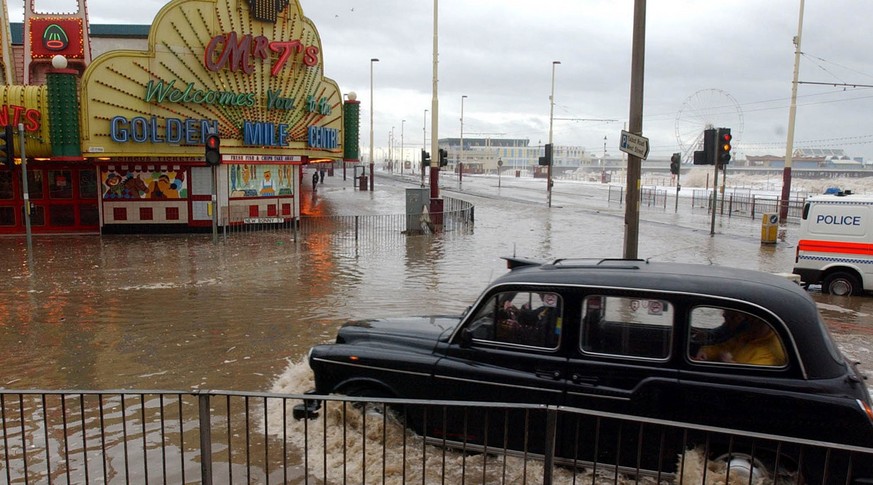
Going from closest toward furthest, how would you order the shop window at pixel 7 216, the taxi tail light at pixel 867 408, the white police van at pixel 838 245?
the taxi tail light at pixel 867 408
the white police van at pixel 838 245
the shop window at pixel 7 216

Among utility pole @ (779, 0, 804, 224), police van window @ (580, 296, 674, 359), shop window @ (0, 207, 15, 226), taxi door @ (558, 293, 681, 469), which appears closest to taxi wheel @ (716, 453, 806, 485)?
taxi door @ (558, 293, 681, 469)

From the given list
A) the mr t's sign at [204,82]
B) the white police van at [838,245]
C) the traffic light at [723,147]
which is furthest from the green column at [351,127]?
the white police van at [838,245]

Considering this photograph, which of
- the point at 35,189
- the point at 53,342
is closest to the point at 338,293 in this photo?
the point at 53,342

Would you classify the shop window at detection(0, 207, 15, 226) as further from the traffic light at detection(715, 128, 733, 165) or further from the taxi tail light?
the taxi tail light

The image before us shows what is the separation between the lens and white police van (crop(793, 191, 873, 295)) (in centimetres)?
1328

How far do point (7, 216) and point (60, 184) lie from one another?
188cm

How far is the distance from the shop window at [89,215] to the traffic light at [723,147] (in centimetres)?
2034

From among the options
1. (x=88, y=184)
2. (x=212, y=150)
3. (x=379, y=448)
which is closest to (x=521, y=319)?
(x=379, y=448)

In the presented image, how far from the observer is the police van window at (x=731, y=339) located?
4.86 m

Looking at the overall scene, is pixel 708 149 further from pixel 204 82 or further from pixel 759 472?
pixel 759 472

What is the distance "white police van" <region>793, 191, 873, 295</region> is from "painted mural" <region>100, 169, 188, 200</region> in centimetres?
1807

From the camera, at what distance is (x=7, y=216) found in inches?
858

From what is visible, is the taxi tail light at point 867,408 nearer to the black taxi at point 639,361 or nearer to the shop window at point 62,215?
the black taxi at point 639,361

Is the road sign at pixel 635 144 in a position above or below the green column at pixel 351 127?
below
